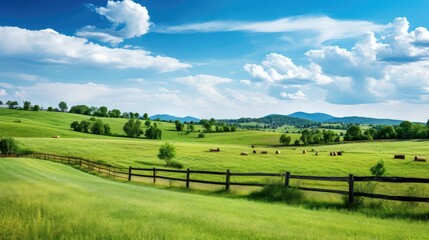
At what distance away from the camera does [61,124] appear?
174 metres

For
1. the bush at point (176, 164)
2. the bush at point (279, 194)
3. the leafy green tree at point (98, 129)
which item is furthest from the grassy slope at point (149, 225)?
the leafy green tree at point (98, 129)

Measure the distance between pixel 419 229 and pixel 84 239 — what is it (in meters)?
8.66

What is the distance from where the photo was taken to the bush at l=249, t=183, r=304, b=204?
17.7 meters

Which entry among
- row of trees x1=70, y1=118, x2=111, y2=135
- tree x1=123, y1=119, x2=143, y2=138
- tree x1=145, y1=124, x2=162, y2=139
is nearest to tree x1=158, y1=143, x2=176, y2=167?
tree x1=145, y1=124, x2=162, y2=139

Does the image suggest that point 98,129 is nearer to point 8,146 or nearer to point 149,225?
point 8,146

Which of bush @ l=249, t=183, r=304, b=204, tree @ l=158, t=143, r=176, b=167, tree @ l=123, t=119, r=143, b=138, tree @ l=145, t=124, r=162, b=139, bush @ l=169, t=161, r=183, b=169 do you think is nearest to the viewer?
bush @ l=249, t=183, r=304, b=204

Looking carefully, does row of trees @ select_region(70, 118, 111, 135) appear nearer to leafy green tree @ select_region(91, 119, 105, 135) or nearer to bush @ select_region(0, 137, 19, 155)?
leafy green tree @ select_region(91, 119, 105, 135)

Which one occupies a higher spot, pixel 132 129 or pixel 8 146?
pixel 132 129

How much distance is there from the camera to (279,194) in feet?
60.0

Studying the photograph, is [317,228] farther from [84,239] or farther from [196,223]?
[84,239]

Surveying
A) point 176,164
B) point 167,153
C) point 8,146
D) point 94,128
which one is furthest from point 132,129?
point 176,164

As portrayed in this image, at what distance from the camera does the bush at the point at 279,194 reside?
17703mm

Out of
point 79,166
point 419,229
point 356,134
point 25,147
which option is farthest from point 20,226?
point 356,134

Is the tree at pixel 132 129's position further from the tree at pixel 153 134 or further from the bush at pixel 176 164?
the bush at pixel 176 164
